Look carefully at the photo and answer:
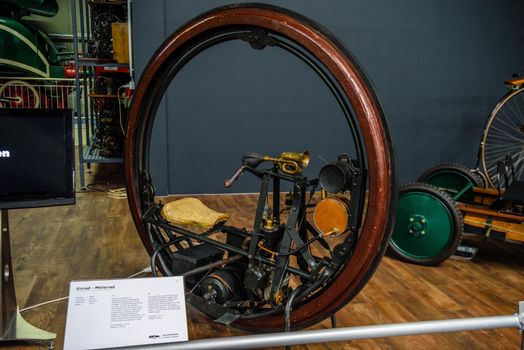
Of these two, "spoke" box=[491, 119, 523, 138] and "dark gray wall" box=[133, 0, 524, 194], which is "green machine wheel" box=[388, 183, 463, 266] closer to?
"dark gray wall" box=[133, 0, 524, 194]

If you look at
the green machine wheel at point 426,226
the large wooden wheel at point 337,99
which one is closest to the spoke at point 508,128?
the green machine wheel at point 426,226

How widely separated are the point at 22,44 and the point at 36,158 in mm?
8781

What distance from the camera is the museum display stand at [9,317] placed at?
2.23 m

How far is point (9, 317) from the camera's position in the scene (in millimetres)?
2342

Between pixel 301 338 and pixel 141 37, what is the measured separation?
4.11 metres

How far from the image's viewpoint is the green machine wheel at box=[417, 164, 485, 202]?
158 inches

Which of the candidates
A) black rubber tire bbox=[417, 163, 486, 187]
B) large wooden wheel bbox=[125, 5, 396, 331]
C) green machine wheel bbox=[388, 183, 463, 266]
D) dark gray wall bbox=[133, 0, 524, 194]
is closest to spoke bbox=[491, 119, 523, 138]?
dark gray wall bbox=[133, 0, 524, 194]

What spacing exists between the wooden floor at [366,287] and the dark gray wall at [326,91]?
3.58 feet

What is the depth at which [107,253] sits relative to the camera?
3.45 meters

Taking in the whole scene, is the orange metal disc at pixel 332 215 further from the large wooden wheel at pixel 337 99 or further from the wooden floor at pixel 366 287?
the wooden floor at pixel 366 287

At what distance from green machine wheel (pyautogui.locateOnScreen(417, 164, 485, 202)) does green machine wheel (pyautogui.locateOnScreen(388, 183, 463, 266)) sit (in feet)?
2.11

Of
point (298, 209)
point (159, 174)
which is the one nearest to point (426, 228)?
point (298, 209)

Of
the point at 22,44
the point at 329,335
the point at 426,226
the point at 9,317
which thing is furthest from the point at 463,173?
the point at 22,44

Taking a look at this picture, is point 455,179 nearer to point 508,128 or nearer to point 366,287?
point 366,287
